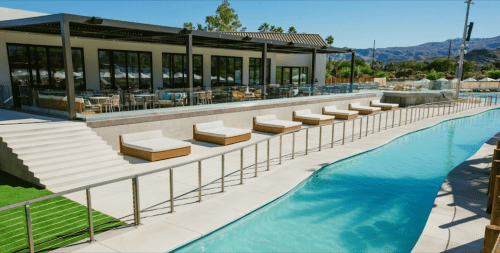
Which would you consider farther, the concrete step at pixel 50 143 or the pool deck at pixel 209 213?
the concrete step at pixel 50 143

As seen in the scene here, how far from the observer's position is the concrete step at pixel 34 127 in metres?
8.55

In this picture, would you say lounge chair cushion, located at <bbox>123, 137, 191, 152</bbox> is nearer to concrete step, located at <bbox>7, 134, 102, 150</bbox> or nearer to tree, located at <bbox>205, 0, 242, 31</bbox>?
concrete step, located at <bbox>7, 134, 102, 150</bbox>

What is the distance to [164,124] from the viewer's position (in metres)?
11.7

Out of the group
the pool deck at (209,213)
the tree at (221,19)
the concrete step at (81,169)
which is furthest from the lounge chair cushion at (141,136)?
the tree at (221,19)

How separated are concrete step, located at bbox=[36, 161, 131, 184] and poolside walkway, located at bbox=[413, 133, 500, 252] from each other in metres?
7.01

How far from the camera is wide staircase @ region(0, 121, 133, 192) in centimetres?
754

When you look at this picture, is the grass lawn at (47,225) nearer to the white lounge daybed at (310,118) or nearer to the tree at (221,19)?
the white lounge daybed at (310,118)

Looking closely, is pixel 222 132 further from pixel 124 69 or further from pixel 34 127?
pixel 124 69

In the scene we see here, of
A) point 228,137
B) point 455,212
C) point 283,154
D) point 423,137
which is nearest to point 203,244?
point 455,212

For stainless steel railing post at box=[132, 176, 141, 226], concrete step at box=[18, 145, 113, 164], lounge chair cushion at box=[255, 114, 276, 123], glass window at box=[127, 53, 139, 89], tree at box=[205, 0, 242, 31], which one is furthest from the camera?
tree at box=[205, 0, 242, 31]

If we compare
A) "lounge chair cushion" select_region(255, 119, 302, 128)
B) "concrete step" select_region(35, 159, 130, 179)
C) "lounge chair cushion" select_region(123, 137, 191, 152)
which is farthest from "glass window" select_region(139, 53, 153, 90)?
"concrete step" select_region(35, 159, 130, 179)

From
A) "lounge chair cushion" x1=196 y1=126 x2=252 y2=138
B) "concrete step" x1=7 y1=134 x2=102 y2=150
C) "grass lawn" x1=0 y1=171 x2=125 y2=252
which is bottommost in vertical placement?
"grass lawn" x1=0 y1=171 x2=125 y2=252

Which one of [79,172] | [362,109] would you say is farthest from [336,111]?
[79,172]

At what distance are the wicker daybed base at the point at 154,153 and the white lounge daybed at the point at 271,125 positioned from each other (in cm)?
495
